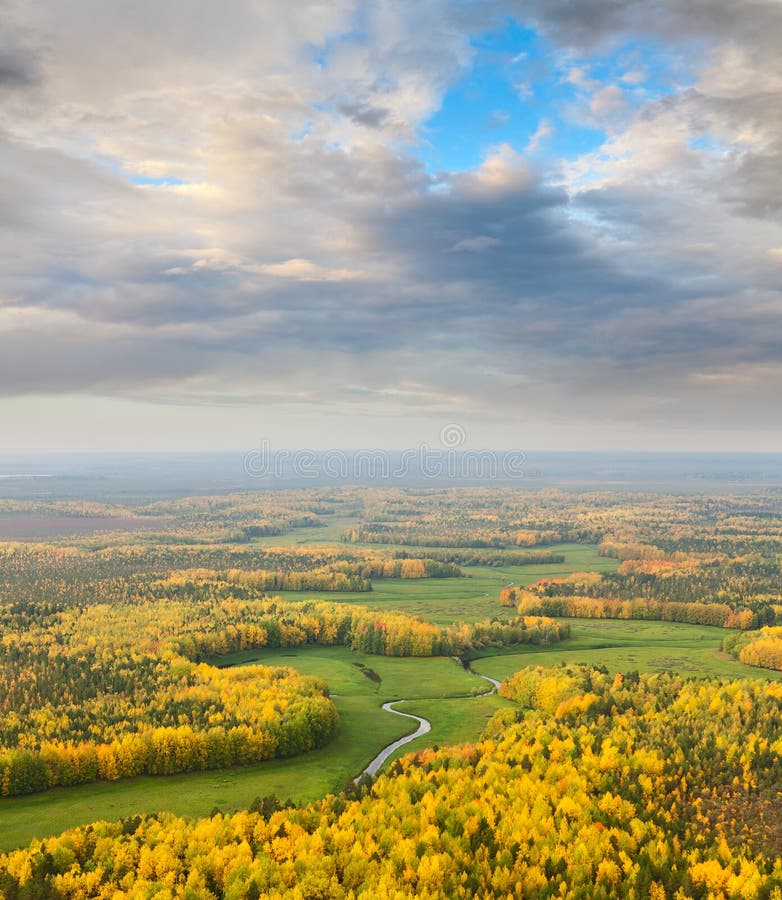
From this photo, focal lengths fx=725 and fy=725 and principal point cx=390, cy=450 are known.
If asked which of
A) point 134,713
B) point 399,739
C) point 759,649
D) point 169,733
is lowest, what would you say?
point 399,739

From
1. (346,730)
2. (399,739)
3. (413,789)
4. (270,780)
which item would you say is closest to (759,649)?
(399,739)

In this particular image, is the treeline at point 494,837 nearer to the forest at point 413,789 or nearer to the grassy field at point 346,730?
the forest at point 413,789

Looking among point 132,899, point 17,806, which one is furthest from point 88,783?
point 132,899

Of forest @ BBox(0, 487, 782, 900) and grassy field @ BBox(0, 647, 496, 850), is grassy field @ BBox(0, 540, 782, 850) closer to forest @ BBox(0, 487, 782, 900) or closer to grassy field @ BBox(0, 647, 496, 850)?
grassy field @ BBox(0, 647, 496, 850)

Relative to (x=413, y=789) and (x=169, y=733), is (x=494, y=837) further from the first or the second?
(x=169, y=733)

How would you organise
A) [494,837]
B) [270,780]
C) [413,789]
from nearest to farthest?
[494,837] → [413,789] → [270,780]
